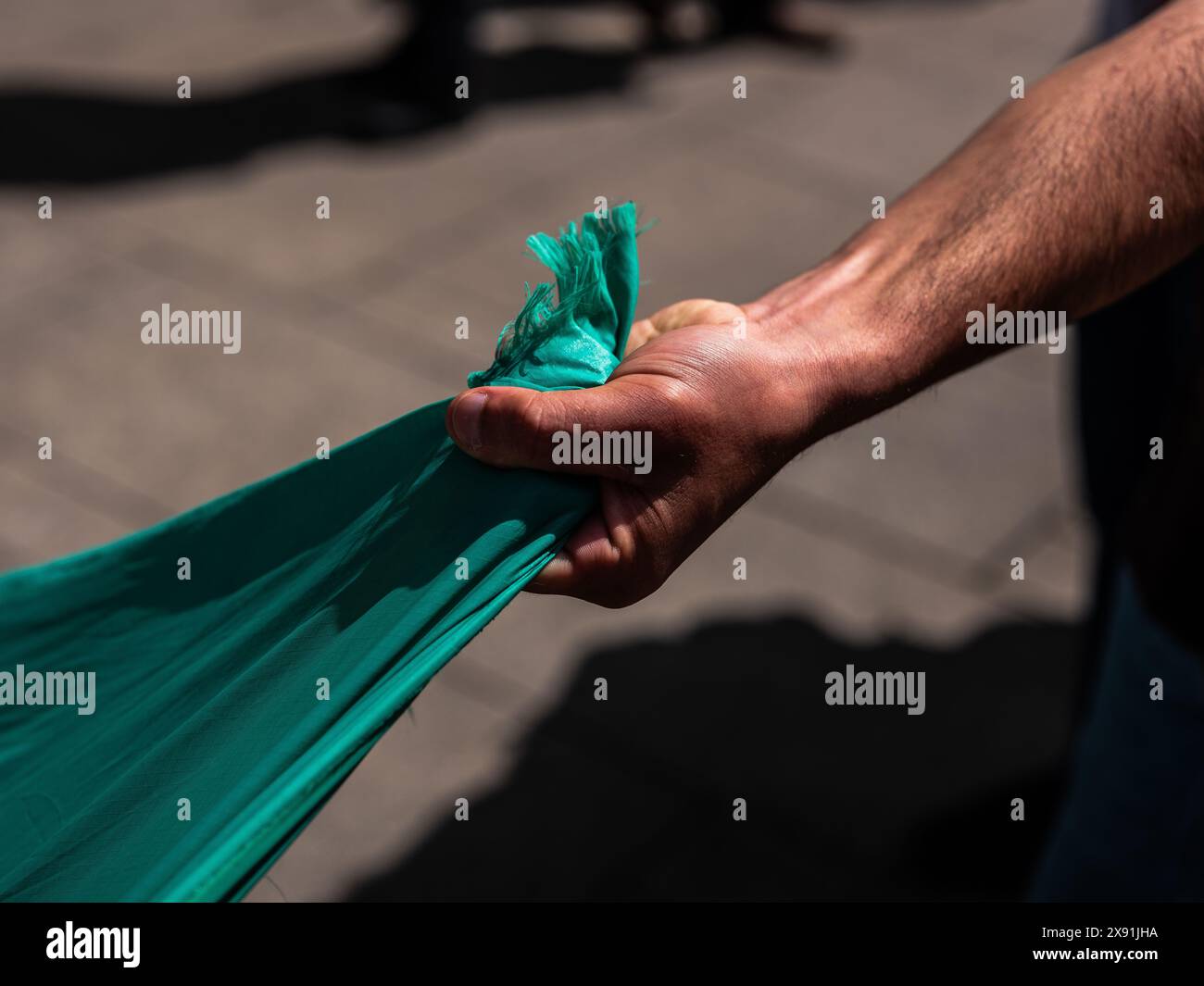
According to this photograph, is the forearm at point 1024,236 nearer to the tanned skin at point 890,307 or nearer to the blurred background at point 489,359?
the tanned skin at point 890,307

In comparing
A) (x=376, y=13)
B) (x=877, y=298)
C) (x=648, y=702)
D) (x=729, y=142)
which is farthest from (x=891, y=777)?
(x=376, y=13)

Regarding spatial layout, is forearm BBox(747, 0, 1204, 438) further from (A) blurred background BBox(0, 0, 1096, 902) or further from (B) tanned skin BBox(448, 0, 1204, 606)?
(A) blurred background BBox(0, 0, 1096, 902)

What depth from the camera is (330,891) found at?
11.4 ft

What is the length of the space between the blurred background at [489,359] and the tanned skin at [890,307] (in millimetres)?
1383

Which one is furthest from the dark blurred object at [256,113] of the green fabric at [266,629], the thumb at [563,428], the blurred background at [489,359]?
the thumb at [563,428]

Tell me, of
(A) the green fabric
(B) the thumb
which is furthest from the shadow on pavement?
(B) the thumb

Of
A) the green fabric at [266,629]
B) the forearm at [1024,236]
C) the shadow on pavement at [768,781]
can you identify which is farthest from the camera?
the shadow on pavement at [768,781]

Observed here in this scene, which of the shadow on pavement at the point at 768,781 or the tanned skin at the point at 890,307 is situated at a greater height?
the tanned skin at the point at 890,307

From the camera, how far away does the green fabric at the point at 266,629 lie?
1.76 meters

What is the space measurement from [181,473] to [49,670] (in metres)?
2.63

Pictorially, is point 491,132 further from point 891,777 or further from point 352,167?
point 891,777

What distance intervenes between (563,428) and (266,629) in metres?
0.57

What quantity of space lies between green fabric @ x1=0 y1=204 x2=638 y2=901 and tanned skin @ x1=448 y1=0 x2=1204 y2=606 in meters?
0.09

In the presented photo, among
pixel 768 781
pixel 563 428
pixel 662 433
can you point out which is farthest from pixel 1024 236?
pixel 768 781
